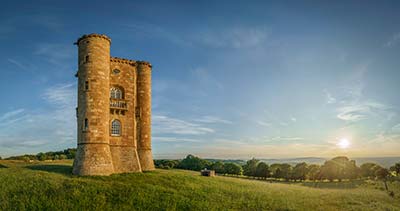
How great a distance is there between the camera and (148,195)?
23141 millimetres

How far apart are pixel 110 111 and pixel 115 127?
215cm

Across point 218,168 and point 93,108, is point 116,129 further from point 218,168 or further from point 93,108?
point 218,168

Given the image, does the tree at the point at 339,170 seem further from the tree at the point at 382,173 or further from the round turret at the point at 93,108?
the round turret at the point at 93,108

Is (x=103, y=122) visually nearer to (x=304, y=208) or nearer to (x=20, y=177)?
(x=20, y=177)

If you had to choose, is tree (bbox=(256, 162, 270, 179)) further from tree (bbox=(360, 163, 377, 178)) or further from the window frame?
the window frame

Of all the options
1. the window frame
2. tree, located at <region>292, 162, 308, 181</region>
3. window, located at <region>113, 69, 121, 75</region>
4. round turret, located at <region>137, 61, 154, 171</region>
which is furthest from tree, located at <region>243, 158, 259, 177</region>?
window, located at <region>113, 69, 121, 75</region>

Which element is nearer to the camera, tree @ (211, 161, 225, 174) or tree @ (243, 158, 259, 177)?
tree @ (243, 158, 259, 177)

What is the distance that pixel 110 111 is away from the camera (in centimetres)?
3403

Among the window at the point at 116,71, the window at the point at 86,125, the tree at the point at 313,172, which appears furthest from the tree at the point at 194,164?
the window at the point at 86,125

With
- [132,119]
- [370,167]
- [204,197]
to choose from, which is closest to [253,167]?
[370,167]

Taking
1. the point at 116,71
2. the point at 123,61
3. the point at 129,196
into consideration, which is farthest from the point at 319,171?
the point at 129,196

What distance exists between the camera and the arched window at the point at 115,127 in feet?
112

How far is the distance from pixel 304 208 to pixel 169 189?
1298 cm

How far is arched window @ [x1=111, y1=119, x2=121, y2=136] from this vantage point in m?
34.3
